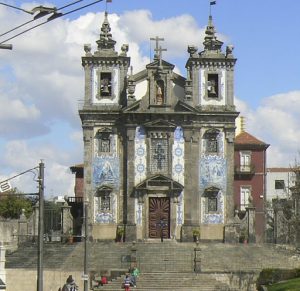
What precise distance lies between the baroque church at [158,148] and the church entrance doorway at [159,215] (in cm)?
7

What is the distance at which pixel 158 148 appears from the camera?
6512 centimetres

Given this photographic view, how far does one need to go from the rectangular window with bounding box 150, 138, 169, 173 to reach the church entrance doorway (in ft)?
6.91

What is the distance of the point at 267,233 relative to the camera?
74.8m

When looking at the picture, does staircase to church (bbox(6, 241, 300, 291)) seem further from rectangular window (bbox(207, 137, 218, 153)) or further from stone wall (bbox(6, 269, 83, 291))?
rectangular window (bbox(207, 137, 218, 153))

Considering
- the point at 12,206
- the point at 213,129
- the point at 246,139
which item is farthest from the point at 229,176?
the point at 12,206

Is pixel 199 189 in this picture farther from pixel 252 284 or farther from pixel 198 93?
pixel 252 284

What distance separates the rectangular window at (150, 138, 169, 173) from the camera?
6494 centimetres

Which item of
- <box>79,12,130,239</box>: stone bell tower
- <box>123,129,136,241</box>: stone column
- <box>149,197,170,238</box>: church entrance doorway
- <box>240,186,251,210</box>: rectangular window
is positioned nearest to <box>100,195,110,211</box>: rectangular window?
<box>79,12,130,239</box>: stone bell tower

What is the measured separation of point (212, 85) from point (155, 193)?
8.88m

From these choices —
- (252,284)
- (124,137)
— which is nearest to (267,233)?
(124,137)

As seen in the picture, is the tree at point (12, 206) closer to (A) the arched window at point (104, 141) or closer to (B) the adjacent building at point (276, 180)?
(B) the adjacent building at point (276, 180)

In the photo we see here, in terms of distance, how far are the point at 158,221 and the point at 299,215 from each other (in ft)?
43.0

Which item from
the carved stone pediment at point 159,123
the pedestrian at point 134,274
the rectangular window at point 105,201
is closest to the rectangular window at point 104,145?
the carved stone pediment at point 159,123

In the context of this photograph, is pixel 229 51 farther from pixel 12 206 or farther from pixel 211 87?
pixel 12 206
